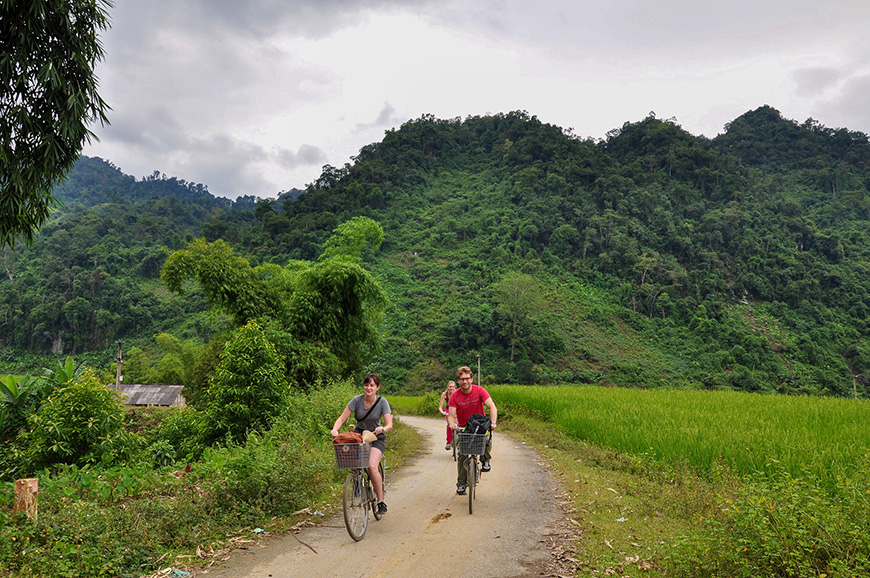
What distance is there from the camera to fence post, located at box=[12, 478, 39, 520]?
522 cm

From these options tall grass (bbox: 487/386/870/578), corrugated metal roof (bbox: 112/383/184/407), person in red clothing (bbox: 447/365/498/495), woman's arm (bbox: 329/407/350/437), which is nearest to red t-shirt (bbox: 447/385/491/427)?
person in red clothing (bbox: 447/365/498/495)

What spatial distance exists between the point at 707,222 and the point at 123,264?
275 ft

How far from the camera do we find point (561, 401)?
20000 millimetres

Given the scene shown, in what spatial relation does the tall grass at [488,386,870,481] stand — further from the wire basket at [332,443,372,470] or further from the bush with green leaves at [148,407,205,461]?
the bush with green leaves at [148,407,205,461]

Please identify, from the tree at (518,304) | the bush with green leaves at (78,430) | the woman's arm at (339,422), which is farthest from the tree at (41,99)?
the tree at (518,304)

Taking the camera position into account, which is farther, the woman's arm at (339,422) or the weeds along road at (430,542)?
the woman's arm at (339,422)

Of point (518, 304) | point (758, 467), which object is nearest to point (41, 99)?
point (758, 467)

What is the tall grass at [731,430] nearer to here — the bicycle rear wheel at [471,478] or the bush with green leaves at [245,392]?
the bicycle rear wheel at [471,478]

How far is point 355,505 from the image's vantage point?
5.90m

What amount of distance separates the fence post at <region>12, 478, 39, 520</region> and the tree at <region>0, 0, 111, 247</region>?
514cm

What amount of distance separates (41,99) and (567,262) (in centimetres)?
6625

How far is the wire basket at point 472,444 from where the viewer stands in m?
6.94

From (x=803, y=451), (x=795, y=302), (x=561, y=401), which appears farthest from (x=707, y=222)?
(x=803, y=451)

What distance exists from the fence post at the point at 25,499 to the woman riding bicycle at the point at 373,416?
Answer: 122 inches
